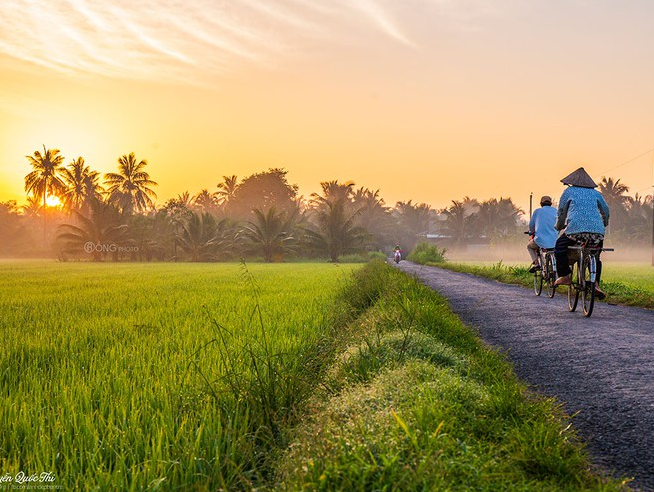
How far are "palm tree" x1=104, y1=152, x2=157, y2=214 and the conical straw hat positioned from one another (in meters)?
59.5

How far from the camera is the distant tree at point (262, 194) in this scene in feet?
222

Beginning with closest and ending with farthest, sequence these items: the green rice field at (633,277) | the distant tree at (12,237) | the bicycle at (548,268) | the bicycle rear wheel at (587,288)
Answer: the bicycle rear wheel at (587,288) → the bicycle at (548,268) → the green rice field at (633,277) → the distant tree at (12,237)

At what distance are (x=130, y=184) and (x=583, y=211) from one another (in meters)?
61.8

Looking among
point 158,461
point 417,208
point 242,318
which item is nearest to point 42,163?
point 417,208

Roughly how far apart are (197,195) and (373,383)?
255 feet

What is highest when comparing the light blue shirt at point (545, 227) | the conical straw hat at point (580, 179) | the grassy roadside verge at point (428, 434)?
the conical straw hat at point (580, 179)

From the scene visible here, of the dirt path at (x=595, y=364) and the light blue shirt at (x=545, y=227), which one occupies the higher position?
the light blue shirt at (x=545, y=227)

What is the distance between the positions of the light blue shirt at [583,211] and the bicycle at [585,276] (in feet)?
0.69

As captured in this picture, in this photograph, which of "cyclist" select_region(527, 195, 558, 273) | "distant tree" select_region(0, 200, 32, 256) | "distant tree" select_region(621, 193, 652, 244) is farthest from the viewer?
"distant tree" select_region(0, 200, 32, 256)

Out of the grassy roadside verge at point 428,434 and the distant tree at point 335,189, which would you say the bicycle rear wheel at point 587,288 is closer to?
the grassy roadside verge at point 428,434

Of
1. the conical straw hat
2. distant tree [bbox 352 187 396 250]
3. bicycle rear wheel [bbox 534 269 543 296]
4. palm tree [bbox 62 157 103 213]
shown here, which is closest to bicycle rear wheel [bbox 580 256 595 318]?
the conical straw hat

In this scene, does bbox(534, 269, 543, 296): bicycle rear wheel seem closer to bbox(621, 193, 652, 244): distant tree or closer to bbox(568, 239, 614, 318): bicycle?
bbox(568, 239, 614, 318): bicycle

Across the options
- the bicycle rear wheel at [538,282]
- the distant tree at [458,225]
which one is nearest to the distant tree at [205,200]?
the distant tree at [458,225]

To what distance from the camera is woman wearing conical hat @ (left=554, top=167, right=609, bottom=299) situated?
6.95 m
